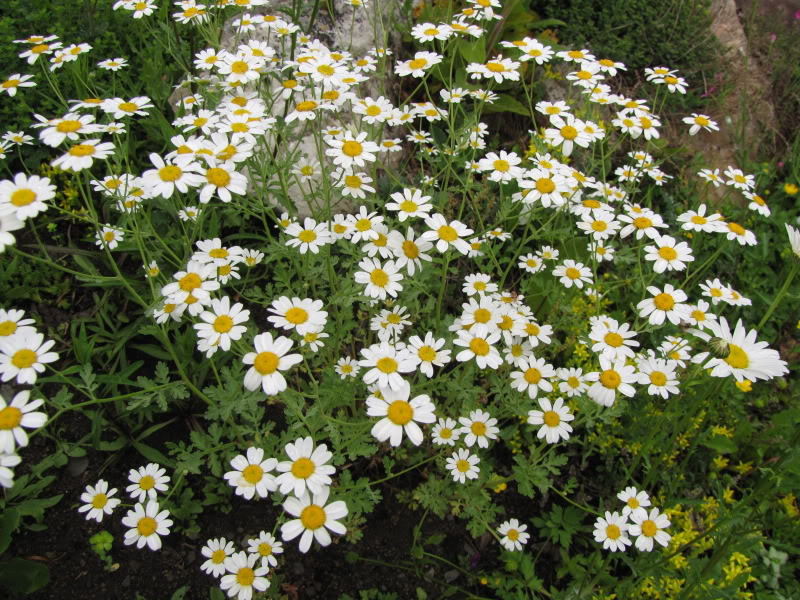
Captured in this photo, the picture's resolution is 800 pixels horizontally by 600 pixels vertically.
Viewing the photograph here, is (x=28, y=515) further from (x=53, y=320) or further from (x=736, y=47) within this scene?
(x=736, y=47)

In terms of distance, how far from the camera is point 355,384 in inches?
87.4

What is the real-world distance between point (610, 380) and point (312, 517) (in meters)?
1.15

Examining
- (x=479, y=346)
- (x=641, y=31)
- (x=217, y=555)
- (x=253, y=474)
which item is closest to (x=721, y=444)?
Result: (x=479, y=346)

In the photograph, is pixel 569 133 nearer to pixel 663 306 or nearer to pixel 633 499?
pixel 663 306

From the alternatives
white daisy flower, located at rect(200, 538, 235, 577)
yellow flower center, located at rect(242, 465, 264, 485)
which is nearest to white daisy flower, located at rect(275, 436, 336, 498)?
yellow flower center, located at rect(242, 465, 264, 485)

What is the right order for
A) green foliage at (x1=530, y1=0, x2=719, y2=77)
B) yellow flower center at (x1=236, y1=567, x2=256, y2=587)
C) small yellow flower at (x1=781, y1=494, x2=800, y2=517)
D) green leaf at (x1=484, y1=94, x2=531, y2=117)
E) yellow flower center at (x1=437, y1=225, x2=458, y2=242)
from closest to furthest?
1. yellow flower center at (x1=236, y1=567, x2=256, y2=587)
2. yellow flower center at (x1=437, y1=225, x2=458, y2=242)
3. small yellow flower at (x1=781, y1=494, x2=800, y2=517)
4. green leaf at (x1=484, y1=94, x2=531, y2=117)
5. green foliage at (x1=530, y1=0, x2=719, y2=77)

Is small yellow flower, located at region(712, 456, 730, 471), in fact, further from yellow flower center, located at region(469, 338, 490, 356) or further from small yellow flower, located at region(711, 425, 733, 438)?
yellow flower center, located at region(469, 338, 490, 356)

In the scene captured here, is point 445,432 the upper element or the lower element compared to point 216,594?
upper

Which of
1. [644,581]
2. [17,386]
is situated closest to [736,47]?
[644,581]

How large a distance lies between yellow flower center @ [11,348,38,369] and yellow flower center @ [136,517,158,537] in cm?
72

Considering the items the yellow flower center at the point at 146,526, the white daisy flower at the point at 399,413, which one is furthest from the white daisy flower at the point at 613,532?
the yellow flower center at the point at 146,526

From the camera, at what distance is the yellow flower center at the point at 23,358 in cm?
165

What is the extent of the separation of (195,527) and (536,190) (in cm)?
204

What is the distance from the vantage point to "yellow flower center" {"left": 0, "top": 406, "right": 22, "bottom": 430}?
4.84 feet
